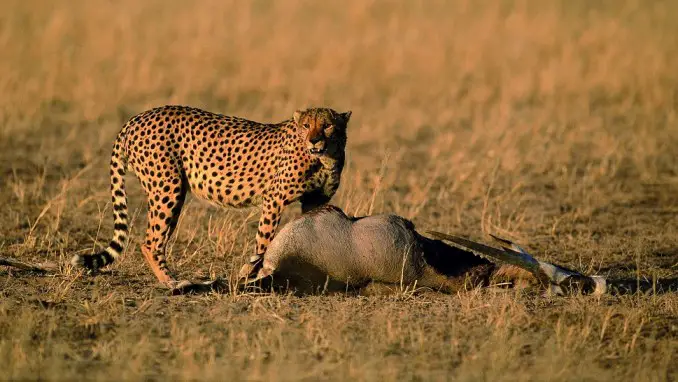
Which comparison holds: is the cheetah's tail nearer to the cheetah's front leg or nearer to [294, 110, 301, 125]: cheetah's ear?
the cheetah's front leg

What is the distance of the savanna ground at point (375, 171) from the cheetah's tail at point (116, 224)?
0.37 ft

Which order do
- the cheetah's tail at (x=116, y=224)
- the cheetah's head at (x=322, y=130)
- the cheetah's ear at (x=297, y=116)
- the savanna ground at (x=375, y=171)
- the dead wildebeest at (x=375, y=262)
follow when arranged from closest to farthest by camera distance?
the savanna ground at (x=375, y=171) < the dead wildebeest at (x=375, y=262) < the cheetah's head at (x=322, y=130) < the cheetah's tail at (x=116, y=224) < the cheetah's ear at (x=297, y=116)

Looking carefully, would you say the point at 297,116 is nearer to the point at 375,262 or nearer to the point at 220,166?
the point at 220,166

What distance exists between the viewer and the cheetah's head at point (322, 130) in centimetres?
663

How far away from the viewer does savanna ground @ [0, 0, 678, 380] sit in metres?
5.46

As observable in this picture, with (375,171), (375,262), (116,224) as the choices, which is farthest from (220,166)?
(375,171)

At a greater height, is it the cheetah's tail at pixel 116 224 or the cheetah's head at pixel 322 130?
the cheetah's head at pixel 322 130

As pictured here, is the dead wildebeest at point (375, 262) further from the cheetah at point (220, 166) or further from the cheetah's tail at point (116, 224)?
the cheetah's tail at point (116, 224)

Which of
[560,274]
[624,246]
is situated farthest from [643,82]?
[560,274]

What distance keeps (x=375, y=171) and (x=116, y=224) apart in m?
4.05

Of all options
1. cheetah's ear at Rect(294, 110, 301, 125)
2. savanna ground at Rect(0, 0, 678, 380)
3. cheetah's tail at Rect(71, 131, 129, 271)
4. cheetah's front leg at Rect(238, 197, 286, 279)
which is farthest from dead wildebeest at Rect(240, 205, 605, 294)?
cheetah's tail at Rect(71, 131, 129, 271)

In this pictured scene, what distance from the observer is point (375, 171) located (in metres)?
10.6

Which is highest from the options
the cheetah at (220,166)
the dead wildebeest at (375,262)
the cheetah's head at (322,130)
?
the cheetah's head at (322,130)

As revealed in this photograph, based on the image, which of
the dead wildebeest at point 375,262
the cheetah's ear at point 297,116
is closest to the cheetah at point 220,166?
Answer: the cheetah's ear at point 297,116
